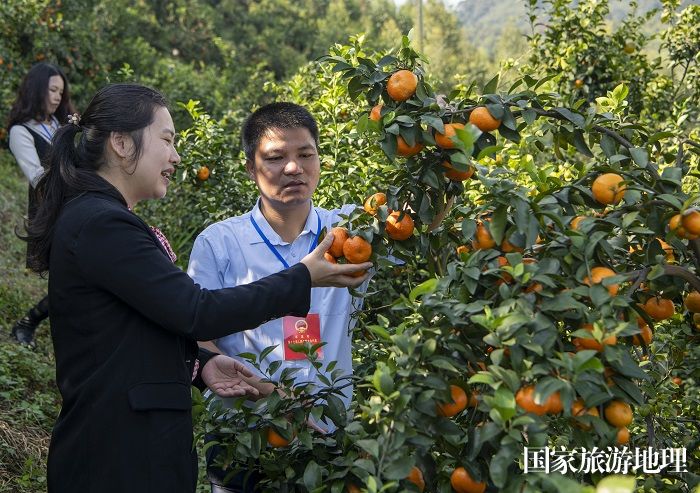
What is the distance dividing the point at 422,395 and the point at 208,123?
3222 millimetres

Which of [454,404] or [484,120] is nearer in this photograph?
[454,404]

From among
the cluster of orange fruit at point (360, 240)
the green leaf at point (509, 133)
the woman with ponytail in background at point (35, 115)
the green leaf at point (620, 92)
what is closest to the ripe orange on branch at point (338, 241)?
the cluster of orange fruit at point (360, 240)

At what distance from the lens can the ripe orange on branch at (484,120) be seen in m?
1.73

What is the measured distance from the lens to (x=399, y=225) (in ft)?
5.98

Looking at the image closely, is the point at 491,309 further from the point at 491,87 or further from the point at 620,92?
the point at 620,92

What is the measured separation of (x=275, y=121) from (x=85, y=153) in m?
0.59

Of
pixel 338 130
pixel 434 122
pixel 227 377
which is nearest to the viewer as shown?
pixel 434 122

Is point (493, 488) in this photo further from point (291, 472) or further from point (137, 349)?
point (137, 349)

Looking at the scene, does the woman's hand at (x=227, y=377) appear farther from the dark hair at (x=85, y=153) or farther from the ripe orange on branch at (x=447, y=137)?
the ripe orange on branch at (x=447, y=137)

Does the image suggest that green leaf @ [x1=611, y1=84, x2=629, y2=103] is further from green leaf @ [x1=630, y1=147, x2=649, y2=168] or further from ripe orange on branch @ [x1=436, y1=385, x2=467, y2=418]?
ripe orange on branch @ [x1=436, y1=385, x2=467, y2=418]

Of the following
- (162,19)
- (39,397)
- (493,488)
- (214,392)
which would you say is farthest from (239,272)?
(162,19)

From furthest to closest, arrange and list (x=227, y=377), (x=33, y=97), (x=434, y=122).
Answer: (x=33, y=97) → (x=227, y=377) → (x=434, y=122)

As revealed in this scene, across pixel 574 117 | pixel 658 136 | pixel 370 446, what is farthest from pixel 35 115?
pixel 370 446

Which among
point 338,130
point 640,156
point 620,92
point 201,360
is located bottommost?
point 201,360
